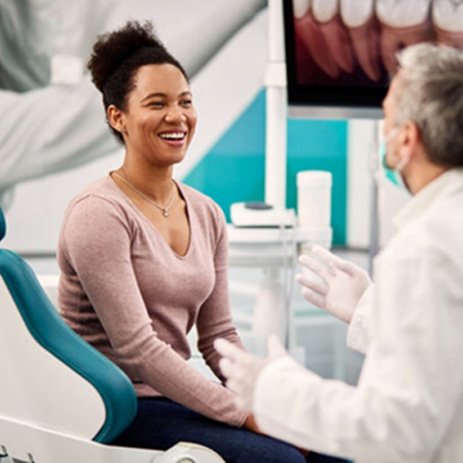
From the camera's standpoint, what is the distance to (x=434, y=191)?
42.3 inches

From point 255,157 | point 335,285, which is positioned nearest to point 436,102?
point 335,285

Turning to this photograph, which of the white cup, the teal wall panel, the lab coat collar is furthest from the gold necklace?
the teal wall panel

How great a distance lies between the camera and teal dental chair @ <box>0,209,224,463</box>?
139cm

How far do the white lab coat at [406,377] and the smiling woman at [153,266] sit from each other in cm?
48

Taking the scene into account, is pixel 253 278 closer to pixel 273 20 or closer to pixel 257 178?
pixel 257 178

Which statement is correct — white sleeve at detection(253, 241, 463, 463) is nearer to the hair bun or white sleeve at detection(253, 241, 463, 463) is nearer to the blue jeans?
the blue jeans

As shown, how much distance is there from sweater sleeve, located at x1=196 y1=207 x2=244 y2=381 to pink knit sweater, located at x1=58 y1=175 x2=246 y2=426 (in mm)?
64

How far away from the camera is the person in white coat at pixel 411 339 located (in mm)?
979

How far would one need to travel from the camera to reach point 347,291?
5.10ft

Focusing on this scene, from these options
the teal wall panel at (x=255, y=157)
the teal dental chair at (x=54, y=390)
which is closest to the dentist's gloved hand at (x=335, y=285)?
the teal dental chair at (x=54, y=390)

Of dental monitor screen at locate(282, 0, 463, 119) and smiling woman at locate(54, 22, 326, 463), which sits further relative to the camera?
dental monitor screen at locate(282, 0, 463, 119)

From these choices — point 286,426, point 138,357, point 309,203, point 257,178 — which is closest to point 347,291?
point 138,357

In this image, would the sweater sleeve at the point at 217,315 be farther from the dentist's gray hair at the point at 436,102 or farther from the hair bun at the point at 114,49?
the dentist's gray hair at the point at 436,102

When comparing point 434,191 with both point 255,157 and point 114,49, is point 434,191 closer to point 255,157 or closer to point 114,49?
point 114,49
